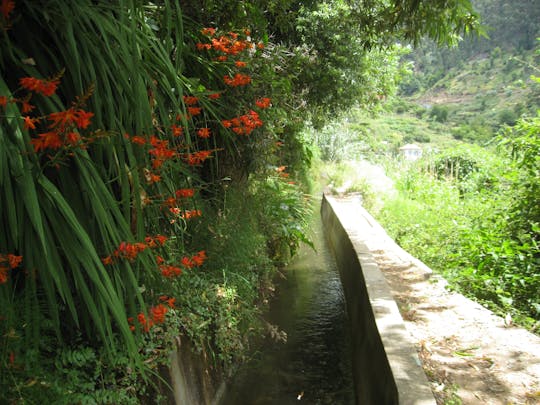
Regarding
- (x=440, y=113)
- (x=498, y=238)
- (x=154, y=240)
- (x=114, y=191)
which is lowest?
(x=498, y=238)

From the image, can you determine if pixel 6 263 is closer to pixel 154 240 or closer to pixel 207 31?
pixel 154 240

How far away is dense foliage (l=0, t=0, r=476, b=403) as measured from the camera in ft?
5.03

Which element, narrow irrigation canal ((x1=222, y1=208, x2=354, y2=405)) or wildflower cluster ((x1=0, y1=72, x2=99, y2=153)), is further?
narrow irrigation canal ((x1=222, y1=208, x2=354, y2=405))

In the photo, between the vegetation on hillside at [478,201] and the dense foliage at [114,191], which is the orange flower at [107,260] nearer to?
the dense foliage at [114,191]

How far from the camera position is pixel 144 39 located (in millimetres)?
2051

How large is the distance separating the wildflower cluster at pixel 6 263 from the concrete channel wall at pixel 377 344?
213 centimetres

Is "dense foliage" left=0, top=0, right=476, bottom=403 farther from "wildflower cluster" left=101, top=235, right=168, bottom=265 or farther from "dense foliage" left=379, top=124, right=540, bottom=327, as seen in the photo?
"dense foliage" left=379, top=124, right=540, bottom=327

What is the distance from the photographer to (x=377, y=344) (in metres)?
3.43

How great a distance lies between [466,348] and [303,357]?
160 centimetres

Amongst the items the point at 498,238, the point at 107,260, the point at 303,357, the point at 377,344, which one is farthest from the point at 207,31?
the point at 498,238

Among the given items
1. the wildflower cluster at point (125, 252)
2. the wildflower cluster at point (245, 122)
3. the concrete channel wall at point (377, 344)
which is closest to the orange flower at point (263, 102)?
the wildflower cluster at point (245, 122)

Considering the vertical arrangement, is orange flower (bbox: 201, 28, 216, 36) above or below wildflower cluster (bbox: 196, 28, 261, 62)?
above

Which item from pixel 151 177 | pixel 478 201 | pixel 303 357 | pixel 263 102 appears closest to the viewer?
pixel 151 177

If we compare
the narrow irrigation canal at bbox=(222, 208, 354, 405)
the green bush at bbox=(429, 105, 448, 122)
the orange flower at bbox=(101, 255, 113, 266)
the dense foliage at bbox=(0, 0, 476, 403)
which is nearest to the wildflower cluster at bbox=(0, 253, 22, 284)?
the dense foliage at bbox=(0, 0, 476, 403)
